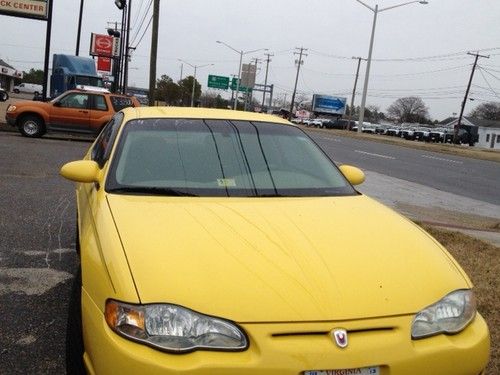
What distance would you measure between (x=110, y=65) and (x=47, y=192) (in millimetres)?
46366

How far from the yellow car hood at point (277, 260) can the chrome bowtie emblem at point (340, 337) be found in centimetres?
6

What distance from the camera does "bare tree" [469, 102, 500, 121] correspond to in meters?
115

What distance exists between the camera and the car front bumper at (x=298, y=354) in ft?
6.70

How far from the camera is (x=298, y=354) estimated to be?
6.77 ft

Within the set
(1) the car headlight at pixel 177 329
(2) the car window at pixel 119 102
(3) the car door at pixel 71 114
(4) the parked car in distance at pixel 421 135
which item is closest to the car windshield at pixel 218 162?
(1) the car headlight at pixel 177 329

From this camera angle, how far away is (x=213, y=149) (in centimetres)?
375

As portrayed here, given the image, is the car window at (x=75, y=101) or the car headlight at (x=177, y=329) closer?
the car headlight at (x=177, y=329)

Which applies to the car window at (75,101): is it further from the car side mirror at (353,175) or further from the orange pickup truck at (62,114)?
the car side mirror at (353,175)

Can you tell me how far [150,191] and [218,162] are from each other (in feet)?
1.82

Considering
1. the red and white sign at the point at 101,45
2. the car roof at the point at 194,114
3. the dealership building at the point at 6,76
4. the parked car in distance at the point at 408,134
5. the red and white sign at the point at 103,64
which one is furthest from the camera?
the dealership building at the point at 6,76

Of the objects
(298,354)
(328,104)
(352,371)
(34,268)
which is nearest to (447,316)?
(352,371)

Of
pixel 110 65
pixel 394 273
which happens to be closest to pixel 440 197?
pixel 394 273

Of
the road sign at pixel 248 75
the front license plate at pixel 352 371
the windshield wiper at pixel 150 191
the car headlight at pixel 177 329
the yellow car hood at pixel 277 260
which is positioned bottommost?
the front license plate at pixel 352 371

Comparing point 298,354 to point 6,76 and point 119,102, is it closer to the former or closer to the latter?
point 119,102
